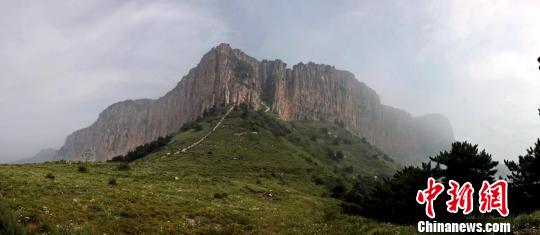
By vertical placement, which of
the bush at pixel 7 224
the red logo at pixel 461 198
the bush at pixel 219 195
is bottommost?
the bush at pixel 219 195

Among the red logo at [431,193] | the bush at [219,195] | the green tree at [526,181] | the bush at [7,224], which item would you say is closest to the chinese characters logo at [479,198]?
the red logo at [431,193]

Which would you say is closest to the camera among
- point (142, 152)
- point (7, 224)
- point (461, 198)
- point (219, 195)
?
point (7, 224)

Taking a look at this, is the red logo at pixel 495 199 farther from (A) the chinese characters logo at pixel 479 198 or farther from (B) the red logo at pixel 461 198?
(B) the red logo at pixel 461 198

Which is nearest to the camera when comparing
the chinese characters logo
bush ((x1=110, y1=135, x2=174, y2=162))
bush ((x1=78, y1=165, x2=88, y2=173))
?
the chinese characters logo

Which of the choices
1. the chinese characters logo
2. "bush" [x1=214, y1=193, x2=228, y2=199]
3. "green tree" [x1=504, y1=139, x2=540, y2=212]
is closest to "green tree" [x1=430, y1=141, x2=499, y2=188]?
"green tree" [x1=504, y1=139, x2=540, y2=212]

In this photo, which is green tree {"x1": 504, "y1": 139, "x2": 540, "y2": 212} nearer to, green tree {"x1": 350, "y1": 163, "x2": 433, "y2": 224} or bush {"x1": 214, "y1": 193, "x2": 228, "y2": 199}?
green tree {"x1": 350, "y1": 163, "x2": 433, "y2": 224}

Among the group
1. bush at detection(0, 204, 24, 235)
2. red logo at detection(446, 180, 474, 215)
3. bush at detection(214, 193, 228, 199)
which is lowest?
bush at detection(214, 193, 228, 199)

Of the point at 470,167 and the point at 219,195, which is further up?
the point at 470,167

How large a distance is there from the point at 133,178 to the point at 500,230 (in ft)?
122

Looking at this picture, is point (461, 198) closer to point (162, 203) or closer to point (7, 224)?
point (162, 203)

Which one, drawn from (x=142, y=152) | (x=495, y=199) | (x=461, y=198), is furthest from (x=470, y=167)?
(x=142, y=152)

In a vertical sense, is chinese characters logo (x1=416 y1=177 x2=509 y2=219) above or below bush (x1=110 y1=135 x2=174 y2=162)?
below

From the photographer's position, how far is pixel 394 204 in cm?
3406

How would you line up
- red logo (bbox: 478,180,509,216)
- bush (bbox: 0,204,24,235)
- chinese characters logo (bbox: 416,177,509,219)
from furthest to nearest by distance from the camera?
chinese characters logo (bbox: 416,177,509,219) → red logo (bbox: 478,180,509,216) → bush (bbox: 0,204,24,235)
